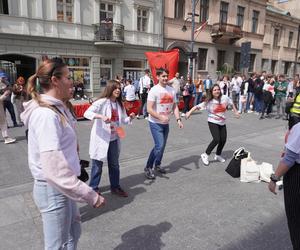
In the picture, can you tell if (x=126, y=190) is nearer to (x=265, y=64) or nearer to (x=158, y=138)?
(x=158, y=138)

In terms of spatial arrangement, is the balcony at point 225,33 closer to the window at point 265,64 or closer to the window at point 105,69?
the window at point 265,64

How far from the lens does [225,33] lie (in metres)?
25.1

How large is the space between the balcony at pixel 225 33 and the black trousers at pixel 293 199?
976 inches

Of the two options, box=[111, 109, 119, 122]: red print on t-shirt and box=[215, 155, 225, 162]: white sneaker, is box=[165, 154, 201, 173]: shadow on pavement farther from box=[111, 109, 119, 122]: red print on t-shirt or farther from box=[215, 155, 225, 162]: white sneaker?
box=[111, 109, 119, 122]: red print on t-shirt

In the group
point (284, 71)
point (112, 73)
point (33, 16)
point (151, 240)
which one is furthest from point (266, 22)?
point (151, 240)

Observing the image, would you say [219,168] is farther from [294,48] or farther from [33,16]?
[294,48]

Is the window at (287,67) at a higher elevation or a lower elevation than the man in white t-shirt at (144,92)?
higher

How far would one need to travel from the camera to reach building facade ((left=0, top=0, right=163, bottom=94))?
15.7 metres

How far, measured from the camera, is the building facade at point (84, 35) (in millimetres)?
15695

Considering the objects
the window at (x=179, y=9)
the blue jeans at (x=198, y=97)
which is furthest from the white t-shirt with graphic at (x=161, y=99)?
the window at (x=179, y=9)

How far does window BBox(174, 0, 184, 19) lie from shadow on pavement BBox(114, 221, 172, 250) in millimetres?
22204

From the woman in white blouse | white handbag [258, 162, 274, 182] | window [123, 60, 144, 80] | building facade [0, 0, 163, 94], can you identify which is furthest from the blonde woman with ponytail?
window [123, 60, 144, 80]

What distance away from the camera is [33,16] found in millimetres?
16078

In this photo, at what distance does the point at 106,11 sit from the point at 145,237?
61.1 feet
